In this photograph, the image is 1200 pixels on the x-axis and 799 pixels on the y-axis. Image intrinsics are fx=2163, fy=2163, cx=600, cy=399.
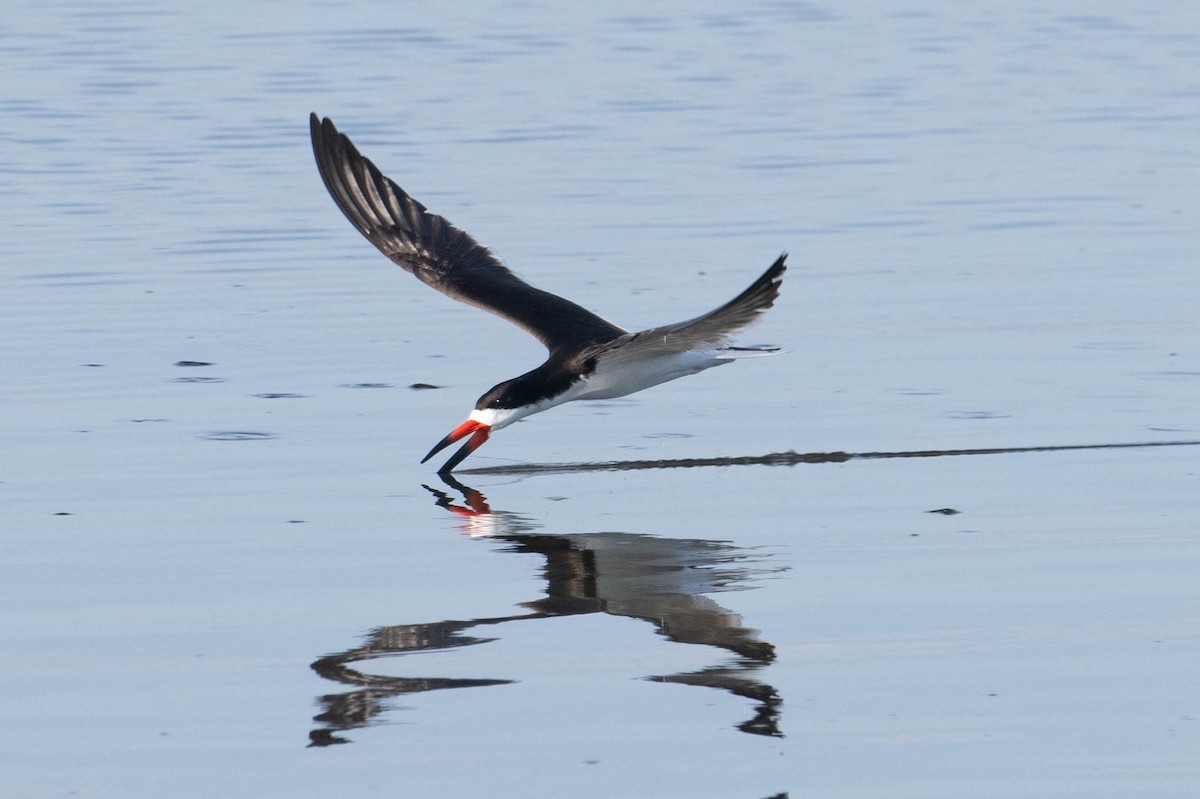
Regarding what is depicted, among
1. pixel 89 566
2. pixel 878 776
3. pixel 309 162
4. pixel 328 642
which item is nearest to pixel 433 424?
pixel 89 566

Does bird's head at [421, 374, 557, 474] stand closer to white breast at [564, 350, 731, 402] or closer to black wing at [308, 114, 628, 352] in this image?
white breast at [564, 350, 731, 402]

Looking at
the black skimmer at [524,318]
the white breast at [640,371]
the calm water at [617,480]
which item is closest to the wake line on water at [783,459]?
the calm water at [617,480]

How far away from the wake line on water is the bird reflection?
56 centimetres

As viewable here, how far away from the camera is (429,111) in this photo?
63.1ft

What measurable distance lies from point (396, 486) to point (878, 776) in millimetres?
3152

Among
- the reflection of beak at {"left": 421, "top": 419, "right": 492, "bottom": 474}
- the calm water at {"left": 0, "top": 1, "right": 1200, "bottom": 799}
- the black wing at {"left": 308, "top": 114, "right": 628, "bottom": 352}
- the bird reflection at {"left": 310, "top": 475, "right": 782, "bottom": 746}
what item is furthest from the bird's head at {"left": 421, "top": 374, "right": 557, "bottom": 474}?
the black wing at {"left": 308, "top": 114, "right": 628, "bottom": 352}

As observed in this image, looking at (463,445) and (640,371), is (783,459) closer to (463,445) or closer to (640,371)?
(640,371)

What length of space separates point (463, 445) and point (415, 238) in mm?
2051

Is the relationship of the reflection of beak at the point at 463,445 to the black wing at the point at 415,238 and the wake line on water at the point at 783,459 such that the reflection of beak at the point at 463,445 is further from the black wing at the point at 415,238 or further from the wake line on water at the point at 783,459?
the black wing at the point at 415,238

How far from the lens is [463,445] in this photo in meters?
7.83

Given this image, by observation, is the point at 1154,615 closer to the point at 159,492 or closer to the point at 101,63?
the point at 159,492

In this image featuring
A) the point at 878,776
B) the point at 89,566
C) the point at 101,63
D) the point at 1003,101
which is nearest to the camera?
the point at 878,776

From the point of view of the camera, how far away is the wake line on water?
7.62m

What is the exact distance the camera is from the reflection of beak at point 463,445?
25.1 feet
